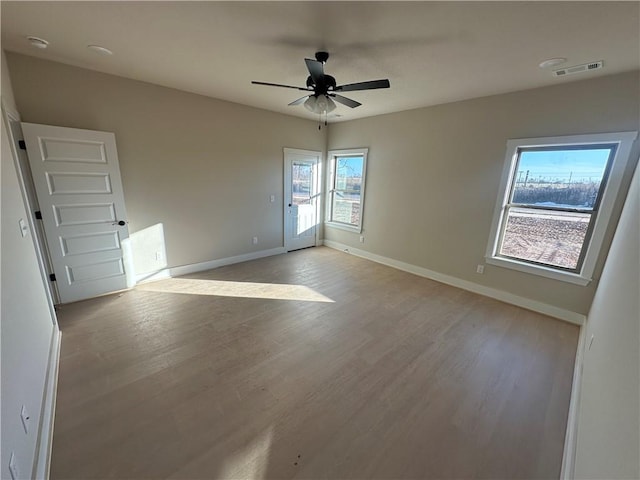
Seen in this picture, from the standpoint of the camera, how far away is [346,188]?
18.4 ft

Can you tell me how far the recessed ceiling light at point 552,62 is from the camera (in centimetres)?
233

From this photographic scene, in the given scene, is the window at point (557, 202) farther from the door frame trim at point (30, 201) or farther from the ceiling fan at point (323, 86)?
the door frame trim at point (30, 201)

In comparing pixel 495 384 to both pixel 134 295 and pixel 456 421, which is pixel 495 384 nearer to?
pixel 456 421

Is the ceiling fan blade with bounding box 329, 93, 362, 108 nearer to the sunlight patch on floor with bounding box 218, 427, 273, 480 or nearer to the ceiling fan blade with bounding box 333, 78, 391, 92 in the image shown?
the ceiling fan blade with bounding box 333, 78, 391, 92

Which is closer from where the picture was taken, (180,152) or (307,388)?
(307,388)

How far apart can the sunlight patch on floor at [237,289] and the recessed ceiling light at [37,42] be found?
9.13 feet

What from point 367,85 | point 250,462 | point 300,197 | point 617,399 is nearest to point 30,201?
point 250,462

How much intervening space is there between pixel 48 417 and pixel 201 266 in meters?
2.79

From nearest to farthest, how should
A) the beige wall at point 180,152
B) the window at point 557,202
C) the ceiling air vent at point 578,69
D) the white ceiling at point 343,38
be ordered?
the white ceiling at point 343,38
the ceiling air vent at point 578,69
the window at point 557,202
the beige wall at point 180,152

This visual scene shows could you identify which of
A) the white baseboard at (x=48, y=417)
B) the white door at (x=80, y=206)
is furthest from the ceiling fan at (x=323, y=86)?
the white baseboard at (x=48, y=417)

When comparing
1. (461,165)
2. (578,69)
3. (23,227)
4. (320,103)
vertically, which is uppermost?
(578,69)

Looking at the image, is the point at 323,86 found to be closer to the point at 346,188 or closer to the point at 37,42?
the point at 37,42

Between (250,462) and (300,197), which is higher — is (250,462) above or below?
below

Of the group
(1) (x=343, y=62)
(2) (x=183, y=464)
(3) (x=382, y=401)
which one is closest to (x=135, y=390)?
(2) (x=183, y=464)
